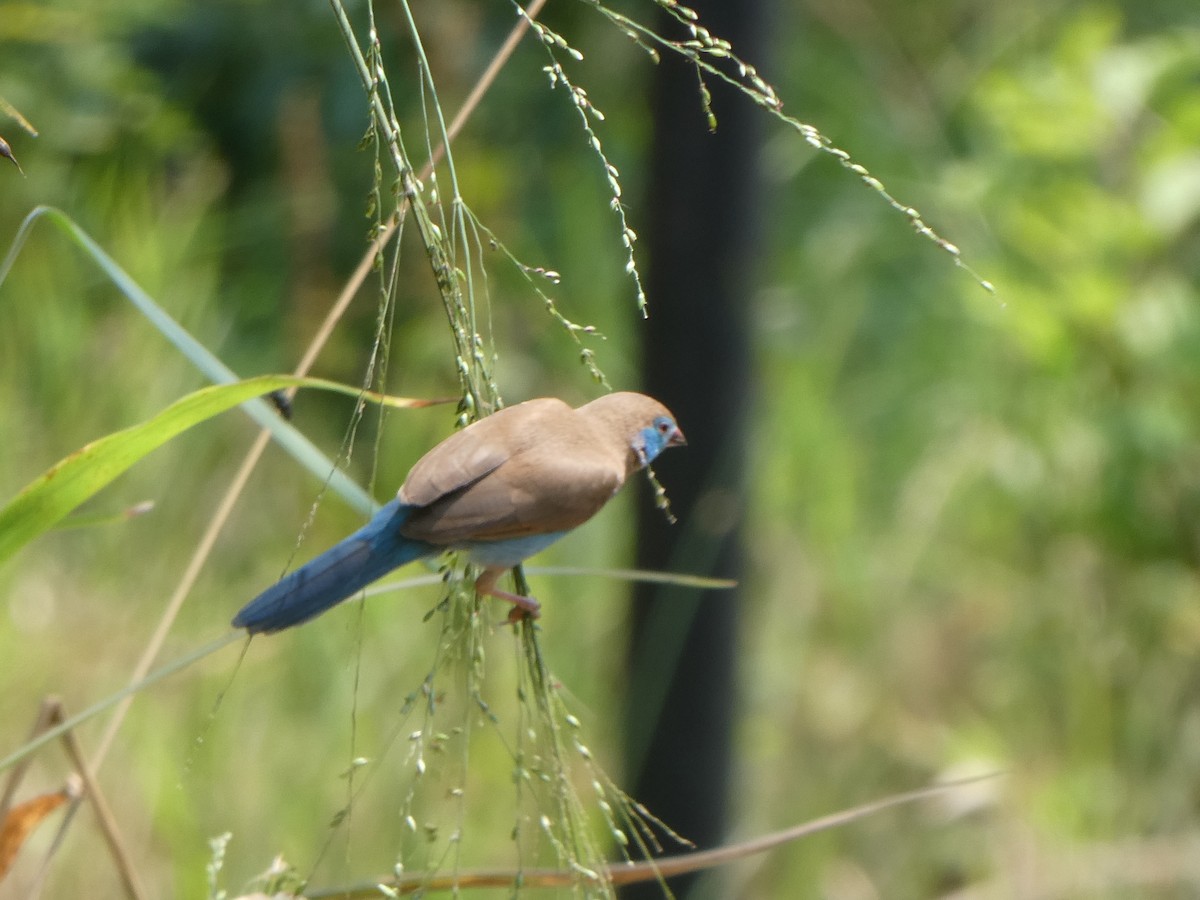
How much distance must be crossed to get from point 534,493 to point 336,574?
0.22 metres

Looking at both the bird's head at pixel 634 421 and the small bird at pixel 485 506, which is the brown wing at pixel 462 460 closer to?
the small bird at pixel 485 506

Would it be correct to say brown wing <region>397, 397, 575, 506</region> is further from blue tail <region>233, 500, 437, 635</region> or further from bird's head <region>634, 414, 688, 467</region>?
bird's head <region>634, 414, 688, 467</region>

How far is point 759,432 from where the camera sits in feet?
12.5

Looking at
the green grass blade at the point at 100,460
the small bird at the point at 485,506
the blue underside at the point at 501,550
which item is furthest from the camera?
the blue underside at the point at 501,550

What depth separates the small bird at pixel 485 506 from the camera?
132cm

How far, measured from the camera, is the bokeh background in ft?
10.9

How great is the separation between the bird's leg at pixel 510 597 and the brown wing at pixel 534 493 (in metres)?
0.06

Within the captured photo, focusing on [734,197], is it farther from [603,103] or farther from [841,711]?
[603,103]

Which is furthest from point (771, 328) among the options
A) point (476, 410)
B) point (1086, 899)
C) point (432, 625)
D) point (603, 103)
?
point (476, 410)

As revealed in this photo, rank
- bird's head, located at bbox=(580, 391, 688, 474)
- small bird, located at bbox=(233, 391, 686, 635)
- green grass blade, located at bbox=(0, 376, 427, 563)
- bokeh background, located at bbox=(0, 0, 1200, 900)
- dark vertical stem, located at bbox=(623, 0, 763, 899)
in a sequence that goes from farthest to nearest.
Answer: bokeh background, located at bbox=(0, 0, 1200, 900) < dark vertical stem, located at bbox=(623, 0, 763, 899) < bird's head, located at bbox=(580, 391, 688, 474) < small bird, located at bbox=(233, 391, 686, 635) < green grass blade, located at bbox=(0, 376, 427, 563)

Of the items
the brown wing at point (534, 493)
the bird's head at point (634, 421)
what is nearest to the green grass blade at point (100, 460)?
the brown wing at point (534, 493)

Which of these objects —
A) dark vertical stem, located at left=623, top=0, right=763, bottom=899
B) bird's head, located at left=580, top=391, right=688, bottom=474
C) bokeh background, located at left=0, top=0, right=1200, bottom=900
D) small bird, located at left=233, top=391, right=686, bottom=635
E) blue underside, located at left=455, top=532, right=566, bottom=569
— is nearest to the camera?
small bird, located at left=233, top=391, right=686, bottom=635

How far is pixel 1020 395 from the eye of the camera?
14.1 feet

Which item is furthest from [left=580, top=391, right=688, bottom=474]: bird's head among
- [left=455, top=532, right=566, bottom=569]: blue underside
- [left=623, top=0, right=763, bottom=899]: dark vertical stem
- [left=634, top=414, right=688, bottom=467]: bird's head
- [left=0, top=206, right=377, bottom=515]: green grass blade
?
[left=623, top=0, right=763, bottom=899]: dark vertical stem
